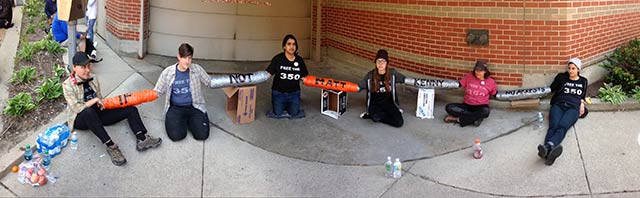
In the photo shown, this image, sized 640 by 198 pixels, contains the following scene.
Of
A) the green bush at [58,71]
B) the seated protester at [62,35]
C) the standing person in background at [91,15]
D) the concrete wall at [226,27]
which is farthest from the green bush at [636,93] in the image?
the standing person in background at [91,15]

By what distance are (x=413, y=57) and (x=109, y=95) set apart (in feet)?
14.7

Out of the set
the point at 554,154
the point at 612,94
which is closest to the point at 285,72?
the point at 554,154

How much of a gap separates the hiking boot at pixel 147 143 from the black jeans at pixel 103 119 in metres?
0.09

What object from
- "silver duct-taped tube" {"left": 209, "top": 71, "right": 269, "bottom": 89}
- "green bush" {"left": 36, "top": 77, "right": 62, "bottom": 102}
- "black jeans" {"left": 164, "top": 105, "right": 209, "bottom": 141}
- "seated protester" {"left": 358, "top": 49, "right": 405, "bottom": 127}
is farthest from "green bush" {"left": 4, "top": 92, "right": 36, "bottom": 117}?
"seated protester" {"left": 358, "top": 49, "right": 405, "bottom": 127}

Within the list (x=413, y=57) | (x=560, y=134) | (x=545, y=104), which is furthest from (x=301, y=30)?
(x=560, y=134)

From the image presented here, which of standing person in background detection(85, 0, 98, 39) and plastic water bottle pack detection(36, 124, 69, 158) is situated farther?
standing person in background detection(85, 0, 98, 39)

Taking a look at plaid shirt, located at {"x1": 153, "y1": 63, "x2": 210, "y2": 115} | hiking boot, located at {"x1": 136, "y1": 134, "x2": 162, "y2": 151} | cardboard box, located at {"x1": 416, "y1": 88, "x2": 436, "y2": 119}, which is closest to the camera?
hiking boot, located at {"x1": 136, "y1": 134, "x2": 162, "y2": 151}

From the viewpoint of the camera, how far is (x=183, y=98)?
594cm

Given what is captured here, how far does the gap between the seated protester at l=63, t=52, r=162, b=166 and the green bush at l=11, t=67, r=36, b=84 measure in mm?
1568

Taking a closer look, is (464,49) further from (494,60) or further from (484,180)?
(484,180)

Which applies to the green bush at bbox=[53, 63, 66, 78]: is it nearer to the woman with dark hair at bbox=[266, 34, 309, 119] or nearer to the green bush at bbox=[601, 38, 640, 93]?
the woman with dark hair at bbox=[266, 34, 309, 119]

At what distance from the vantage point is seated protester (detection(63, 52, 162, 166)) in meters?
5.34

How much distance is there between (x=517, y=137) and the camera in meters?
6.11

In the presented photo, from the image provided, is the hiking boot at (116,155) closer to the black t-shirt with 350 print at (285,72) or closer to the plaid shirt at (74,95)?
the plaid shirt at (74,95)
